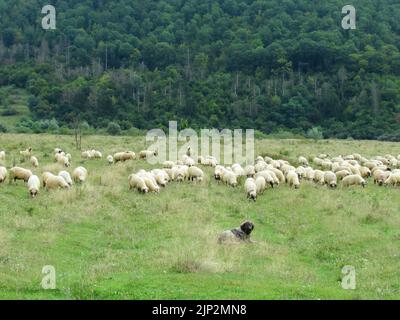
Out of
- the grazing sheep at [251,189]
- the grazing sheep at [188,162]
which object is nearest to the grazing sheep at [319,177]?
the grazing sheep at [251,189]

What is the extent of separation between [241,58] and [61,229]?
104728mm

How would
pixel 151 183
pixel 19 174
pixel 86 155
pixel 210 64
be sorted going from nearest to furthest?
pixel 19 174 → pixel 151 183 → pixel 86 155 → pixel 210 64

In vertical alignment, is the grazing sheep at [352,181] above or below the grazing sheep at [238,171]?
below

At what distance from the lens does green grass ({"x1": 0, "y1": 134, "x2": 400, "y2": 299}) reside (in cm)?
1231

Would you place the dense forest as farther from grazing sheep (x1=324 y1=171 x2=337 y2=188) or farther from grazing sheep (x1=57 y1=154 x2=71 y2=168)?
grazing sheep (x1=324 y1=171 x2=337 y2=188)

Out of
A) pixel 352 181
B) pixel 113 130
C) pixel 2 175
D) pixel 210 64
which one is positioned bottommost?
pixel 352 181

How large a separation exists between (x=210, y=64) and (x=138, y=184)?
99.6 meters

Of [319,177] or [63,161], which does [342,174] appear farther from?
[63,161]

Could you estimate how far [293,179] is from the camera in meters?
27.8

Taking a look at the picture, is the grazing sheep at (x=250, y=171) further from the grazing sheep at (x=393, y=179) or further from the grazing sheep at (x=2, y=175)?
the grazing sheep at (x=2, y=175)

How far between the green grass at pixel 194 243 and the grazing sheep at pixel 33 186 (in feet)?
1.43

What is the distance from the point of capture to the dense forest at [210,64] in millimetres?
94875

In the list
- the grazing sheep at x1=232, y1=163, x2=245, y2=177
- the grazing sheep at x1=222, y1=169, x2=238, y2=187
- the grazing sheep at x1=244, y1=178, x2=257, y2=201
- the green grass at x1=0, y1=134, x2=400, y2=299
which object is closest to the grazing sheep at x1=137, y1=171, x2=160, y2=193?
the green grass at x1=0, y1=134, x2=400, y2=299

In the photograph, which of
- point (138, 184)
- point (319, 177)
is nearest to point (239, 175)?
point (319, 177)
